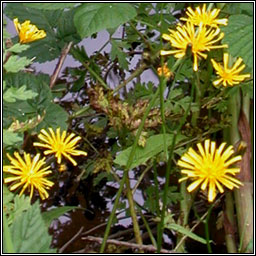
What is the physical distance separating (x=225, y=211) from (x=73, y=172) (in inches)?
13.2

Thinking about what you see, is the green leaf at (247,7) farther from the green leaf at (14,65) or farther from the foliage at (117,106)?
the green leaf at (14,65)

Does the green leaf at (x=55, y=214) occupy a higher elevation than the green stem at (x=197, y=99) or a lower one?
lower

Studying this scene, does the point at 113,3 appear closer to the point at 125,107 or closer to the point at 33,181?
the point at 125,107

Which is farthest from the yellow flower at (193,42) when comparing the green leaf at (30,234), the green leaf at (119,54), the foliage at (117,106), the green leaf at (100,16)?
the green leaf at (119,54)

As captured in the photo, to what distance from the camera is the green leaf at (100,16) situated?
32.8 inches

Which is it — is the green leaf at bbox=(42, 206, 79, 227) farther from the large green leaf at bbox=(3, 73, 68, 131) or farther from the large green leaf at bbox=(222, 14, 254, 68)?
the large green leaf at bbox=(222, 14, 254, 68)

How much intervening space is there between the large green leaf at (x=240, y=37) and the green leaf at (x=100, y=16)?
132mm

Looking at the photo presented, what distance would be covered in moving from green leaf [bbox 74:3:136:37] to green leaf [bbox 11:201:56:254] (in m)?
0.32

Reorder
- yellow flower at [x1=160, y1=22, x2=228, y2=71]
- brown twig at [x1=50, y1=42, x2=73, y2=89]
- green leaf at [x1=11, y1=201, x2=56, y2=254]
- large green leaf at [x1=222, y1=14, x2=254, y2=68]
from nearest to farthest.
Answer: green leaf at [x1=11, y1=201, x2=56, y2=254] → yellow flower at [x1=160, y1=22, x2=228, y2=71] → large green leaf at [x1=222, y1=14, x2=254, y2=68] → brown twig at [x1=50, y1=42, x2=73, y2=89]

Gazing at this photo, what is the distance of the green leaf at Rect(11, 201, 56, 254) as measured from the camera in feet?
1.94

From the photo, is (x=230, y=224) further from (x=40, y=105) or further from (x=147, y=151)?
(x=40, y=105)

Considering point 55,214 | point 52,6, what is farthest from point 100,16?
point 55,214

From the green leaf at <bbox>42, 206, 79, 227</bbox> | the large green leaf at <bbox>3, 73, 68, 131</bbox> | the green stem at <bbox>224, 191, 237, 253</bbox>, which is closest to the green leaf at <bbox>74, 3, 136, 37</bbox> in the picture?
the large green leaf at <bbox>3, 73, 68, 131</bbox>

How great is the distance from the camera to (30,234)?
595 millimetres
